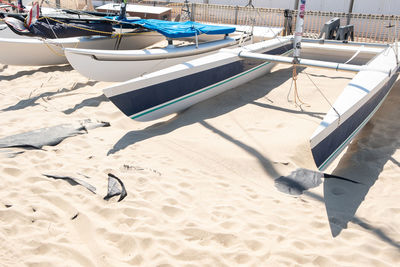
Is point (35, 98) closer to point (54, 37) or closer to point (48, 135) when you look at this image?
point (54, 37)

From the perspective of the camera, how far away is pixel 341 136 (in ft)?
10.4

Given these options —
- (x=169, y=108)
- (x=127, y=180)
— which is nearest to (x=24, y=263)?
(x=127, y=180)

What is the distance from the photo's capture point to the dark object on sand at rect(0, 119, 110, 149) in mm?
3570

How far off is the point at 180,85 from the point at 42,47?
373 cm

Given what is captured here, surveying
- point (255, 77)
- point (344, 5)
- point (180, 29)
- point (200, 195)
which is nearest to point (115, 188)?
point (200, 195)

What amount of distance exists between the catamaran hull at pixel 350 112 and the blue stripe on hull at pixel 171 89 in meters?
1.84

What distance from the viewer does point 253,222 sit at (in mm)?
2500

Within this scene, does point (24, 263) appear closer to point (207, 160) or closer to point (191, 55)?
point (207, 160)

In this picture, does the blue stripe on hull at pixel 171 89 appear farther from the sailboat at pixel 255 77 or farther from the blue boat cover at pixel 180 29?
the blue boat cover at pixel 180 29

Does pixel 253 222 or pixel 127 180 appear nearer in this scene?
pixel 253 222

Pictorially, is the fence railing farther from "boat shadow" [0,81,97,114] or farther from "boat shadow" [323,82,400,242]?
"boat shadow" [323,82,400,242]

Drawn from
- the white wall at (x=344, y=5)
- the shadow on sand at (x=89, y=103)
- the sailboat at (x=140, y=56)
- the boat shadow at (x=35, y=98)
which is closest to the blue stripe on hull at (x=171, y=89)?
the sailboat at (x=140, y=56)

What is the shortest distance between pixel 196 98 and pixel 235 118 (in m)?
0.67

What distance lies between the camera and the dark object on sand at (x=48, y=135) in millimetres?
3570
